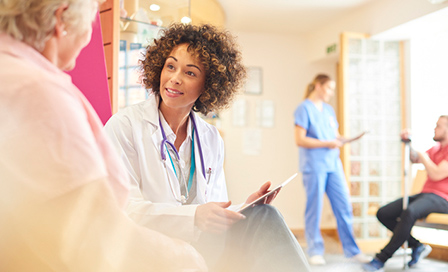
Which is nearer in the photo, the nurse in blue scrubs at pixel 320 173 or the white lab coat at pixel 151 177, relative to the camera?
the white lab coat at pixel 151 177

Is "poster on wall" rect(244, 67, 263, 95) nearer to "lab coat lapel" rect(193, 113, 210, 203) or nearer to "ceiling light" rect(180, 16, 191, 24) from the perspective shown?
"ceiling light" rect(180, 16, 191, 24)

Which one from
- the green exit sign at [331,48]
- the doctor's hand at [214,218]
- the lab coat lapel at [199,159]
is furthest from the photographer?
the green exit sign at [331,48]

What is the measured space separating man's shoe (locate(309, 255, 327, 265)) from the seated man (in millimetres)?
274

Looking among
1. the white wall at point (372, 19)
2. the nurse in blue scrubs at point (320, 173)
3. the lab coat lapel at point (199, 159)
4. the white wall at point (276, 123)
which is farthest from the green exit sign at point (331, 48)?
the lab coat lapel at point (199, 159)

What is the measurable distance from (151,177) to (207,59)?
0.32 metres

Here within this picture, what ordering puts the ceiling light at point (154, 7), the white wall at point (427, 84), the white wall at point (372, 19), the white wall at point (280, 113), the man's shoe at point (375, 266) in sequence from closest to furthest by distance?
the ceiling light at point (154, 7), the man's shoe at point (375, 266), the white wall at point (372, 19), the white wall at point (427, 84), the white wall at point (280, 113)

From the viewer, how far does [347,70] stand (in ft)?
12.2

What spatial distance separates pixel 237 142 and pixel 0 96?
160 inches

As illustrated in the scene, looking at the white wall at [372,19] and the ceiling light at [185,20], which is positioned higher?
the white wall at [372,19]

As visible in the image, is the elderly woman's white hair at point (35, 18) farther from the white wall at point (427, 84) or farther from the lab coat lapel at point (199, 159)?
the white wall at point (427, 84)

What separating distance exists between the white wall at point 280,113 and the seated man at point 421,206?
65.8 inches

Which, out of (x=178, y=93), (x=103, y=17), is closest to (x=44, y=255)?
(x=178, y=93)

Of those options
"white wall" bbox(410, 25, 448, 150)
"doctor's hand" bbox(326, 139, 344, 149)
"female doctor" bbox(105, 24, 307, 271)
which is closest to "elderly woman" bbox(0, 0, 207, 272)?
"female doctor" bbox(105, 24, 307, 271)

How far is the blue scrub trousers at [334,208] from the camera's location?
3012mm
